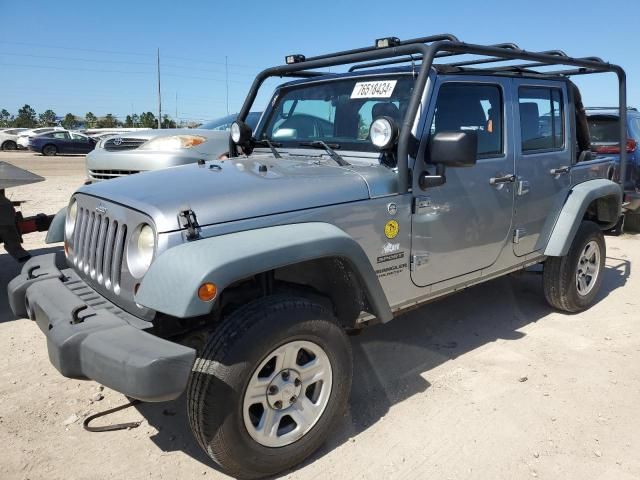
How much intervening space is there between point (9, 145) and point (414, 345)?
104ft

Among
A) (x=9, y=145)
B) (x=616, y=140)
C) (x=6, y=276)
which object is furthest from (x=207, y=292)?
(x=9, y=145)

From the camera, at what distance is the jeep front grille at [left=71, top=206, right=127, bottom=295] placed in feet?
8.37

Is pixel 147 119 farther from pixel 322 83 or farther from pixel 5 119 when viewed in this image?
pixel 322 83

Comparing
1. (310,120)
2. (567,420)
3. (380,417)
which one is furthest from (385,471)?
(310,120)

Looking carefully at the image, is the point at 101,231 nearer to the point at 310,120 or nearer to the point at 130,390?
the point at 130,390

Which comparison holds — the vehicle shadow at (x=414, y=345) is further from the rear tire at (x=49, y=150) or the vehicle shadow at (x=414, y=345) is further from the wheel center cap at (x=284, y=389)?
the rear tire at (x=49, y=150)

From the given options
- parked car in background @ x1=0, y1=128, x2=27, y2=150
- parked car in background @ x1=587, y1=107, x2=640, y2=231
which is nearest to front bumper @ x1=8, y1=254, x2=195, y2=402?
parked car in background @ x1=587, y1=107, x2=640, y2=231

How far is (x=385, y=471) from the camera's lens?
2.62 meters

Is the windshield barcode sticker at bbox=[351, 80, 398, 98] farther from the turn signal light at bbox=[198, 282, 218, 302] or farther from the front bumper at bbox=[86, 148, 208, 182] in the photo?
the front bumper at bbox=[86, 148, 208, 182]

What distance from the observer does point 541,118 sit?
166 inches

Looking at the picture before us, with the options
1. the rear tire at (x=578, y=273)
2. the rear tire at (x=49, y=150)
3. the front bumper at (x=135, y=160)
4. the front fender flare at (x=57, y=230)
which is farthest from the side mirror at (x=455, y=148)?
the rear tire at (x=49, y=150)

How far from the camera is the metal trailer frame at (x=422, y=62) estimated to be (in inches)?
119

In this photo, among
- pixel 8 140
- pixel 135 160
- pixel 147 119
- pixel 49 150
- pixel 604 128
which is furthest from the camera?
pixel 147 119

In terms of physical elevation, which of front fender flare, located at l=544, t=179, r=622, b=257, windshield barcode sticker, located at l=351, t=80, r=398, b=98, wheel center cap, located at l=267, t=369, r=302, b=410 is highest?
windshield barcode sticker, located at l=351, t=80, r=398, b=98
